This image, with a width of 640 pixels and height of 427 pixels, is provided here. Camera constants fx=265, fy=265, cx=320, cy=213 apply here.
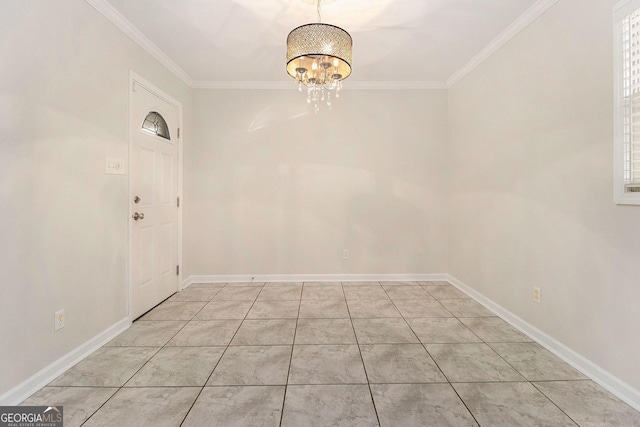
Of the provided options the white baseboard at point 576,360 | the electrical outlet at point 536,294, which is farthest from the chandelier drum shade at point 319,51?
the white baseboard at point 576,360

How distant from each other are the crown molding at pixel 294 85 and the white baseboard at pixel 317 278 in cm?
247

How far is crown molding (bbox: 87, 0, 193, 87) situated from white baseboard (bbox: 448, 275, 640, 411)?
4186 mm

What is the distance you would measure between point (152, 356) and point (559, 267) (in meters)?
3.00

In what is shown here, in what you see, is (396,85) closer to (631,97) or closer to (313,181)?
(313,181)

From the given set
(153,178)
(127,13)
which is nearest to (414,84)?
(127,13)

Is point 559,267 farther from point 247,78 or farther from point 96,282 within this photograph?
point 247,78

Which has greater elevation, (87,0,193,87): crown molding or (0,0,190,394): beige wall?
(87,0,193,87): crown molding

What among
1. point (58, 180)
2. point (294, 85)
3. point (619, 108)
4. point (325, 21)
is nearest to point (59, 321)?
point (58, 180)

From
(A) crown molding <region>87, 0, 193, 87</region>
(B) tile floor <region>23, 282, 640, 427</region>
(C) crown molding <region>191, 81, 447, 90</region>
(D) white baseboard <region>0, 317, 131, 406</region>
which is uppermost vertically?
(C) crown molding <region>191, 81, 447, 90</region>

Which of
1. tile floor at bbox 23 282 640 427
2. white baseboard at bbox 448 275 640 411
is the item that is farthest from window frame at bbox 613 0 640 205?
tile floor at bbox 23 282 640 427

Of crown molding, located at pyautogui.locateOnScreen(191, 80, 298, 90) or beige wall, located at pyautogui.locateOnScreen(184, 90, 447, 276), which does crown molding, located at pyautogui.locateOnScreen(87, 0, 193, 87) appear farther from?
beige wall, located at pyautogui.locateOnScreen(184, 90, 447, 276)

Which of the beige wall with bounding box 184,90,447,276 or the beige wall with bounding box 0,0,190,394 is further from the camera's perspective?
the beige wall with bounding box 184,90,447,276

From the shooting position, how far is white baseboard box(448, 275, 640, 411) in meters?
1.47

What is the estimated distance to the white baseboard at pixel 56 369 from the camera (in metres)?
1.43
